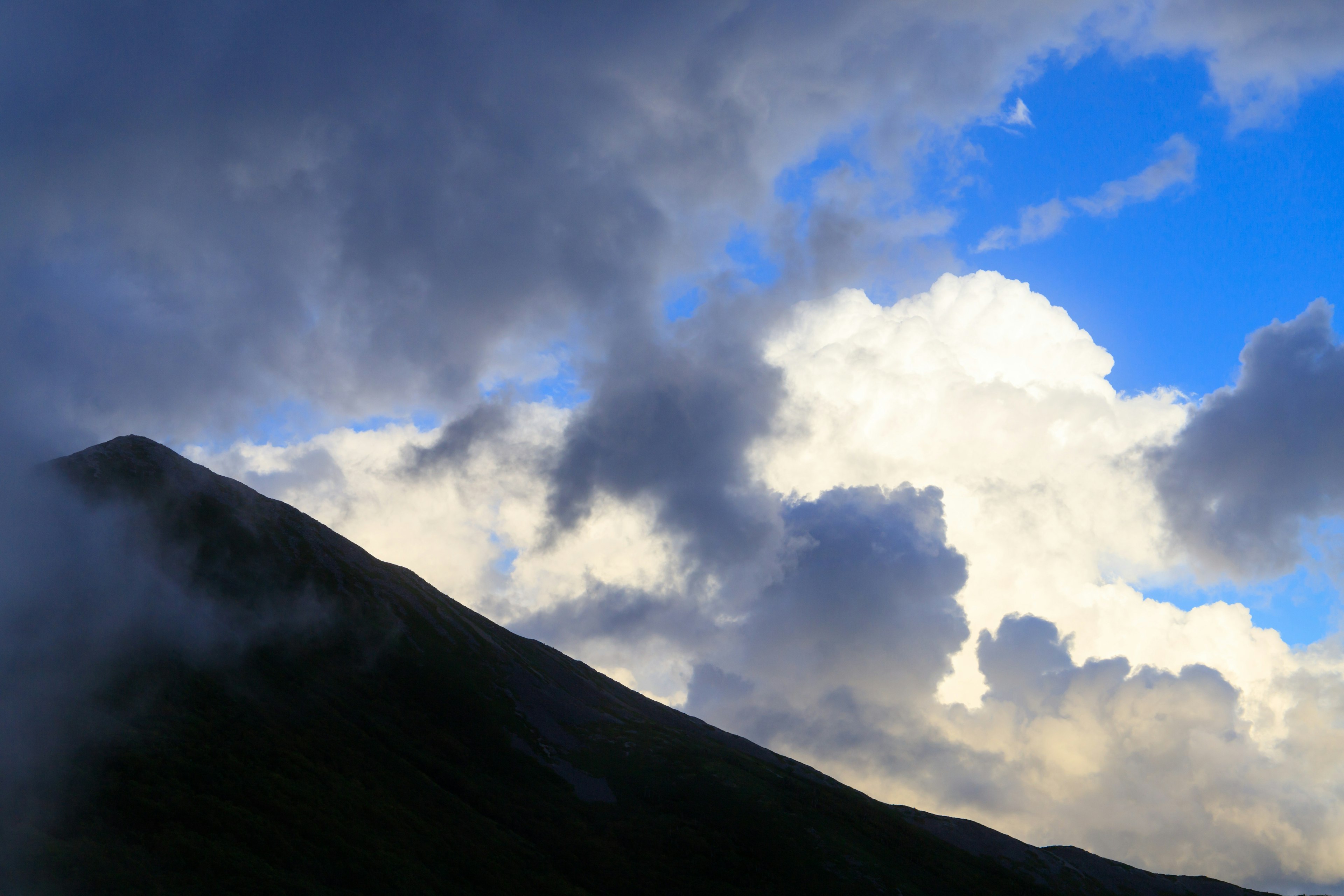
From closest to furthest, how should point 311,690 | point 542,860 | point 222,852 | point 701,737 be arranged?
point 222,852 → point 542,860 → point 311,690 → point 701,737

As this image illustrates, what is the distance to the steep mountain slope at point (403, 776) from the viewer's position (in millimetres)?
66125

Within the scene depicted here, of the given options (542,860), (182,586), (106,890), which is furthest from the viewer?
(182,586)

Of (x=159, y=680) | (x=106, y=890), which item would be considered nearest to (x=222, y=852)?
(x=106, y=890)

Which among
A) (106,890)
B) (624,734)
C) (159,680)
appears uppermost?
(624,734)

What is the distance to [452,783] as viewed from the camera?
333 feet

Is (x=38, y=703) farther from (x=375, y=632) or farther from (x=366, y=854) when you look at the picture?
(x=375, y=632)

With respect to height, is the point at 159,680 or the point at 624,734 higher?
the point at 624,734

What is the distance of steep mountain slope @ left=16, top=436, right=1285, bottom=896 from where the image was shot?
6612 centimetres

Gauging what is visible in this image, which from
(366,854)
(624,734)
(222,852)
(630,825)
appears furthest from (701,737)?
(222,852)

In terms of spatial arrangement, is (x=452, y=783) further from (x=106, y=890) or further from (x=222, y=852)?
(x=106, y=890)

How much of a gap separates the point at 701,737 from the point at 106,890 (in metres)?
124

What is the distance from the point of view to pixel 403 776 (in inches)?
3745

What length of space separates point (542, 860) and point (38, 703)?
5725 cm

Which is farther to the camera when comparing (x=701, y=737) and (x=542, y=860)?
(x=701, y=737)
